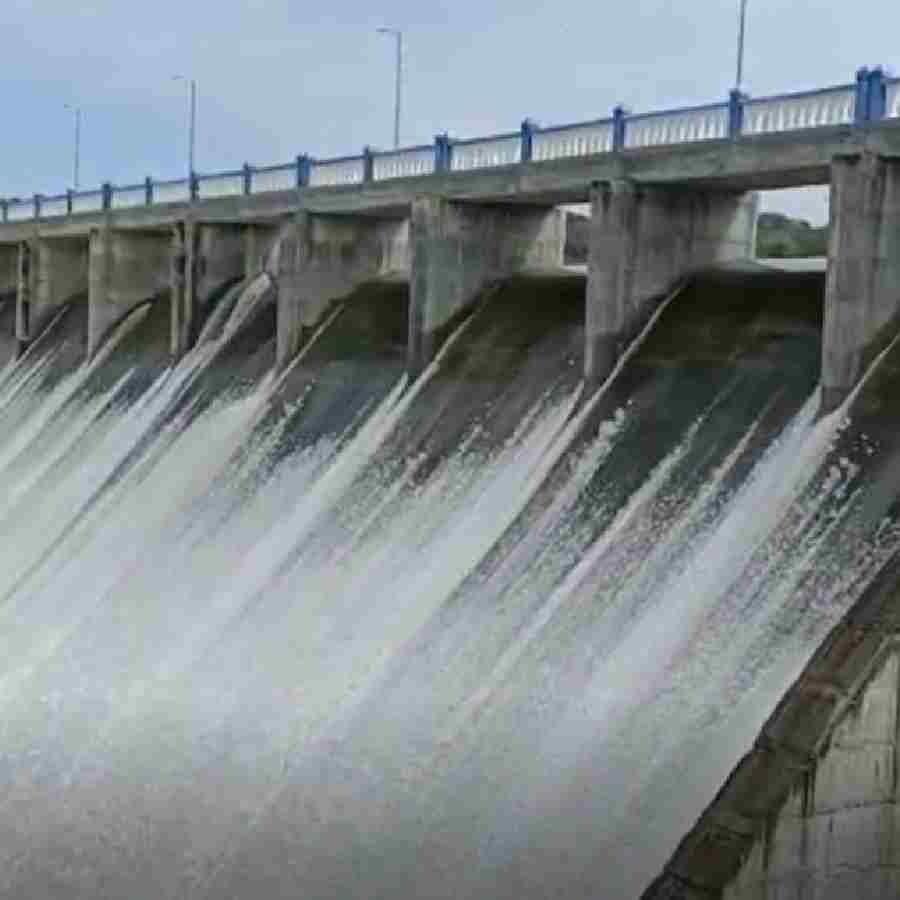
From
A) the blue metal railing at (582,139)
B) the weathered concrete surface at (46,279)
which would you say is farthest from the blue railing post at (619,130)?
the weathered concrete surface at (46,279)

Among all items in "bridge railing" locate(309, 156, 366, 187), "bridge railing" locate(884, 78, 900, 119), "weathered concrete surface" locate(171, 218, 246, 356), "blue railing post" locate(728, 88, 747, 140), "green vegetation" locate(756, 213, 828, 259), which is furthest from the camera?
"green vegetation" locate(756, 213, 828, 259)

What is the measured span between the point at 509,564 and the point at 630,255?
4099mm

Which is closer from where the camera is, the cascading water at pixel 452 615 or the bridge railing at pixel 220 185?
the cascading water at pixel 452 615

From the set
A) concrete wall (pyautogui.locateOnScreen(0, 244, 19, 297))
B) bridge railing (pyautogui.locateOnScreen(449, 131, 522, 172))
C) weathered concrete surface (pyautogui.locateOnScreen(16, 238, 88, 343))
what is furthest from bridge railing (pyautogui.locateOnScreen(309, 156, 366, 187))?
concrete wall (pyautogui.locateOnScreen(0, 244, 19, 297))

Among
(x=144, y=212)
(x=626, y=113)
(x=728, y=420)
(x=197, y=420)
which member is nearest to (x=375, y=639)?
(x=728, y=420)

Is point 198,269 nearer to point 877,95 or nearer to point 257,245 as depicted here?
point 257,245

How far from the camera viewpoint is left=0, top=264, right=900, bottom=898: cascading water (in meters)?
11.7

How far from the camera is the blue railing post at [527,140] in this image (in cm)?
1845

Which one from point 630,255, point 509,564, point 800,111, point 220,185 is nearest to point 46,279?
point 220,185

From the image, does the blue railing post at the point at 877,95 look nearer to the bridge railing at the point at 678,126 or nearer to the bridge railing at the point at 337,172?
the bridge railing at the point at 678,126

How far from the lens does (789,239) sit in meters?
34.6

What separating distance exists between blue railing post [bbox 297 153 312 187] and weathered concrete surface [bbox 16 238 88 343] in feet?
33.4

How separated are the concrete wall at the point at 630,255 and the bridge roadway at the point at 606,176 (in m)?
0.27

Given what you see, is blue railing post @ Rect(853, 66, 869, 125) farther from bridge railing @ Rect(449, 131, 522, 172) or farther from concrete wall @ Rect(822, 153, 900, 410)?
bridge railing @ Rect(449, 131, 522, 172)
